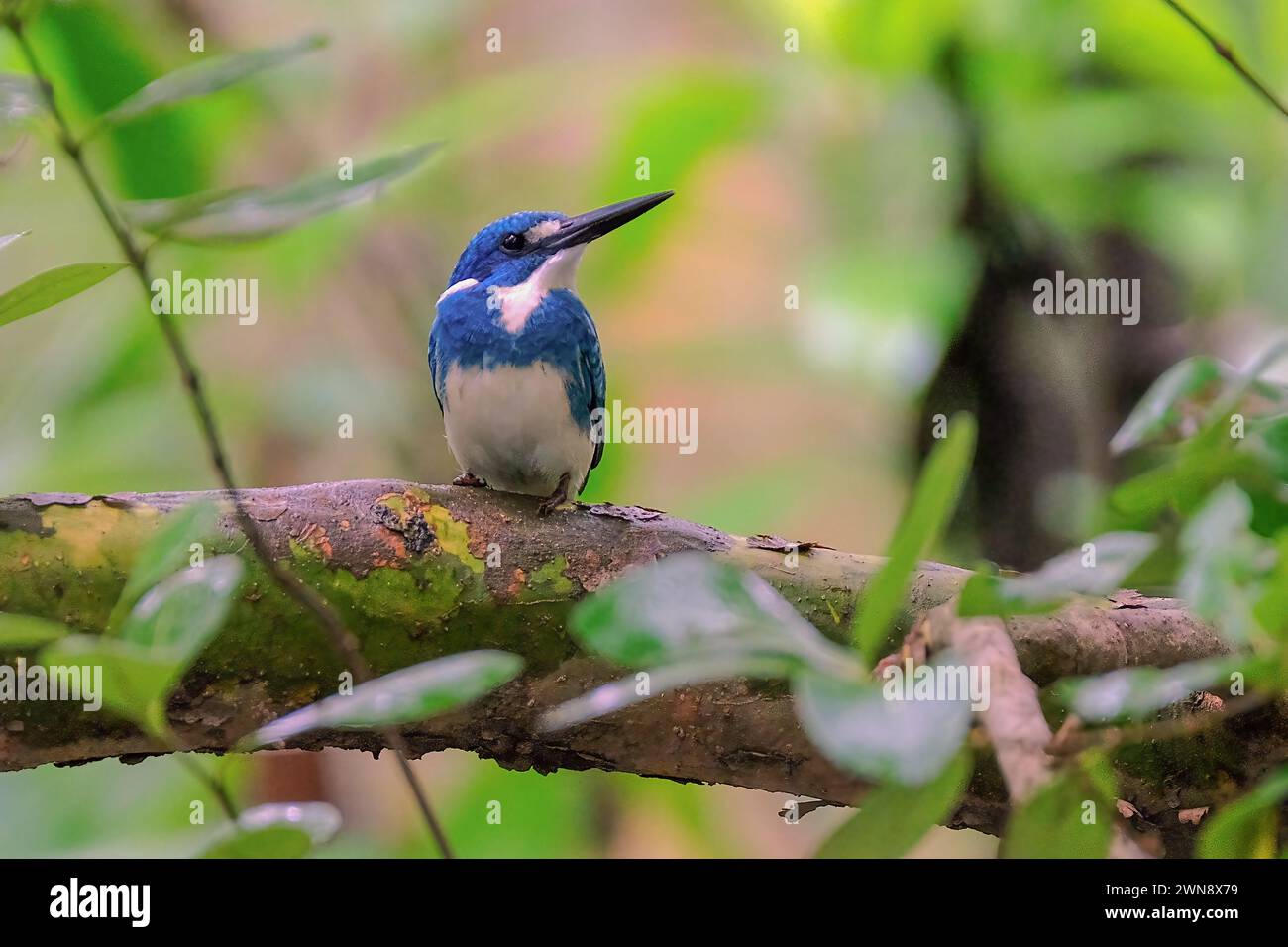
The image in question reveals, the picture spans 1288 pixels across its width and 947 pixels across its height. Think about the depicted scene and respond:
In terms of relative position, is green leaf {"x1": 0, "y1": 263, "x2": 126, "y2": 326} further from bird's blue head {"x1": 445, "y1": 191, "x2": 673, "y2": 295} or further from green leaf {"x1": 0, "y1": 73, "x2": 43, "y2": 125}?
bird's blue head {"x1": 445, "y1": 191, "x2": 673, "y2": 295}

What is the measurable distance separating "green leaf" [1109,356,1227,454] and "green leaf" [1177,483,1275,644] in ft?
0.88

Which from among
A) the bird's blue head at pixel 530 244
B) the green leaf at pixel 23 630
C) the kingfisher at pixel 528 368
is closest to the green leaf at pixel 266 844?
the green leaf at pixel 23 630

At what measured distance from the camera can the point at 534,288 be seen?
7.27ft

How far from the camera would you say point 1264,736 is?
1.30 m

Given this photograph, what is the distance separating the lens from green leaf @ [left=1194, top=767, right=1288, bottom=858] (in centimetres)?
56

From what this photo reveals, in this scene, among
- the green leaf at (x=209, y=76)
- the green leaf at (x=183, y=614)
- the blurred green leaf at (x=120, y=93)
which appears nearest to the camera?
the green leaf at (x=183, y=614)

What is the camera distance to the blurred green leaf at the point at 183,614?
58 cm

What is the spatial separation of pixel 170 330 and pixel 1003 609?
1.63ft

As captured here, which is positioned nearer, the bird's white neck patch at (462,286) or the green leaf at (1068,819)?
the green leaf at (1068,819)

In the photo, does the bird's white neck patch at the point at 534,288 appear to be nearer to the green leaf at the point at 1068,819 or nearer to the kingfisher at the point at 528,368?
the kingfisher at the point at 528,368

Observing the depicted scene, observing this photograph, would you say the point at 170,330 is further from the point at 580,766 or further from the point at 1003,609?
the point at 580,766

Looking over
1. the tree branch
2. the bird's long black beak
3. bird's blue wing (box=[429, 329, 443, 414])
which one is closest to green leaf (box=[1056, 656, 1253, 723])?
the tree branch

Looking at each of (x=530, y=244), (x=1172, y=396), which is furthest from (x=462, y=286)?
(x=1172, y=396)

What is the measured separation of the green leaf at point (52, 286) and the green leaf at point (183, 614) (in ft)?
0.70
